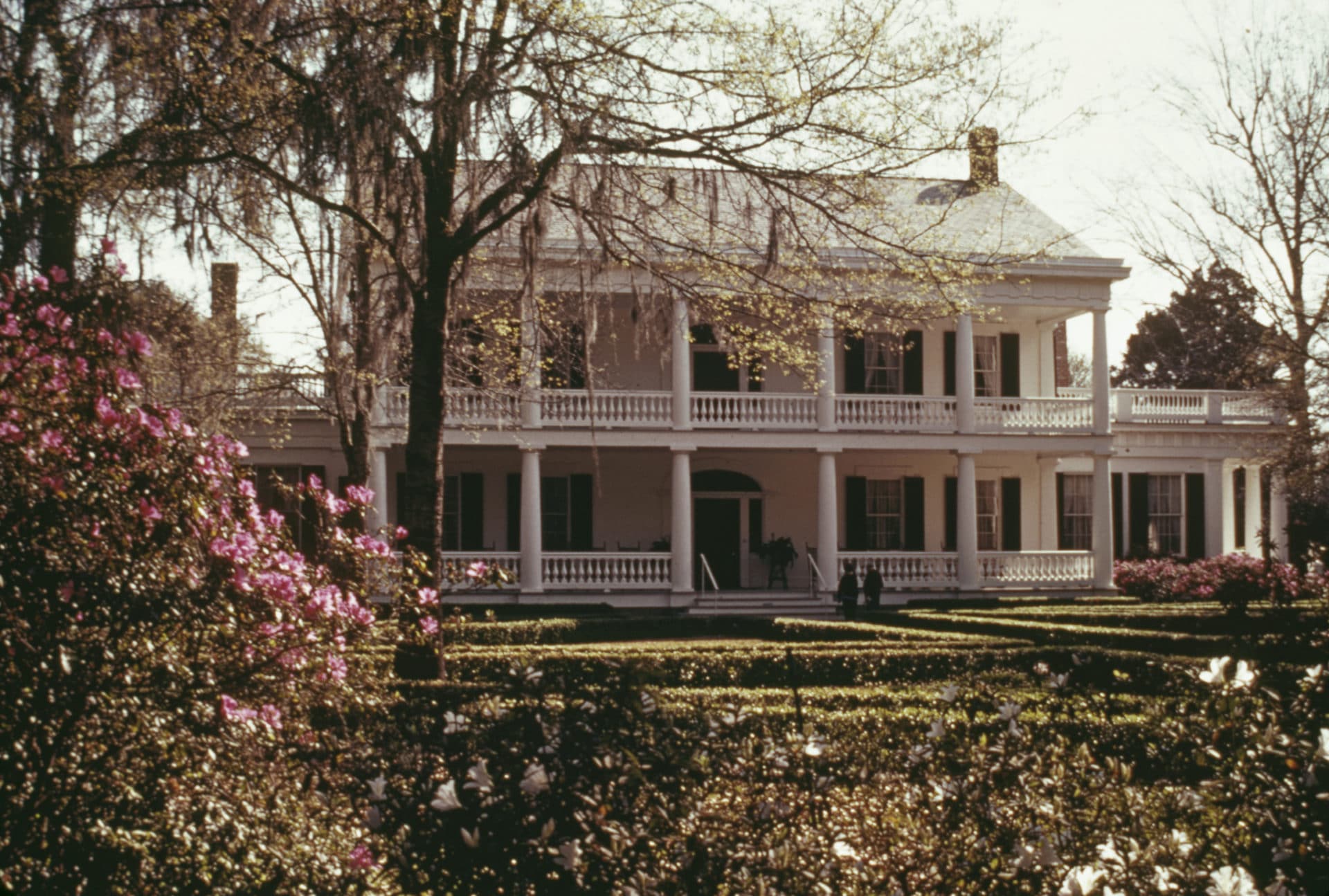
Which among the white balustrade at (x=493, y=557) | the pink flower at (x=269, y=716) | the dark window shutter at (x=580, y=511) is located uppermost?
the dark window shutter at (x=580, y=511)

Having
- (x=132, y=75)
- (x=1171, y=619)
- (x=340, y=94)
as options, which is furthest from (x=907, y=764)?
(x=1171, y=619)

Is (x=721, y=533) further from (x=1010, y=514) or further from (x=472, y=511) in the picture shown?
(x=1010, y=514)

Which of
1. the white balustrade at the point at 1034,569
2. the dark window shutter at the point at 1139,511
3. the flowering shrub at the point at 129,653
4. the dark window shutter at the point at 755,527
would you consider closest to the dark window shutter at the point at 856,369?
the dark window shutter at the point at 755,527

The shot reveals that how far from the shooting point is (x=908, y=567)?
26.1 metres

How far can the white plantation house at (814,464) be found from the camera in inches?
972

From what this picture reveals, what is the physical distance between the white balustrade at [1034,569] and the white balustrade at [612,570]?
6824 mm

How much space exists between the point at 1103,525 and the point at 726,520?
7944 mm

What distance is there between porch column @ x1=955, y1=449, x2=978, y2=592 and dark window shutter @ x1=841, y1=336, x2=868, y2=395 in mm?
2545

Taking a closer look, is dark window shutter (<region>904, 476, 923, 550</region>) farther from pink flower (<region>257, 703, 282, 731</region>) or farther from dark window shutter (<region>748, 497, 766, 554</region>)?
pink flower (<region>257, 703, 282, 731</region>)

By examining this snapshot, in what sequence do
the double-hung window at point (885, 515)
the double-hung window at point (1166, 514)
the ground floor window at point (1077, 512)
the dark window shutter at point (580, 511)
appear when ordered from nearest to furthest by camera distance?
the dark window shutter at point (580, 511) < the double-hung window at point (885, 515) < the ground floor window at point (1077, 512) < the double-hung window at point (1166, 514)

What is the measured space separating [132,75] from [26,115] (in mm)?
972

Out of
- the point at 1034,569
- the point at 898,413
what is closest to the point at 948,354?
the point at 898,413

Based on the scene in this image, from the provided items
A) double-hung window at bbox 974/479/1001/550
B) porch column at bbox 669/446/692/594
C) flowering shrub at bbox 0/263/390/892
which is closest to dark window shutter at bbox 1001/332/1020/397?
double-hung window at bbox 974/479/1001/550

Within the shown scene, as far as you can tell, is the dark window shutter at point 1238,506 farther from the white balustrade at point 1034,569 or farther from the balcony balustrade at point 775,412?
the white balustrade at point 1034,569
